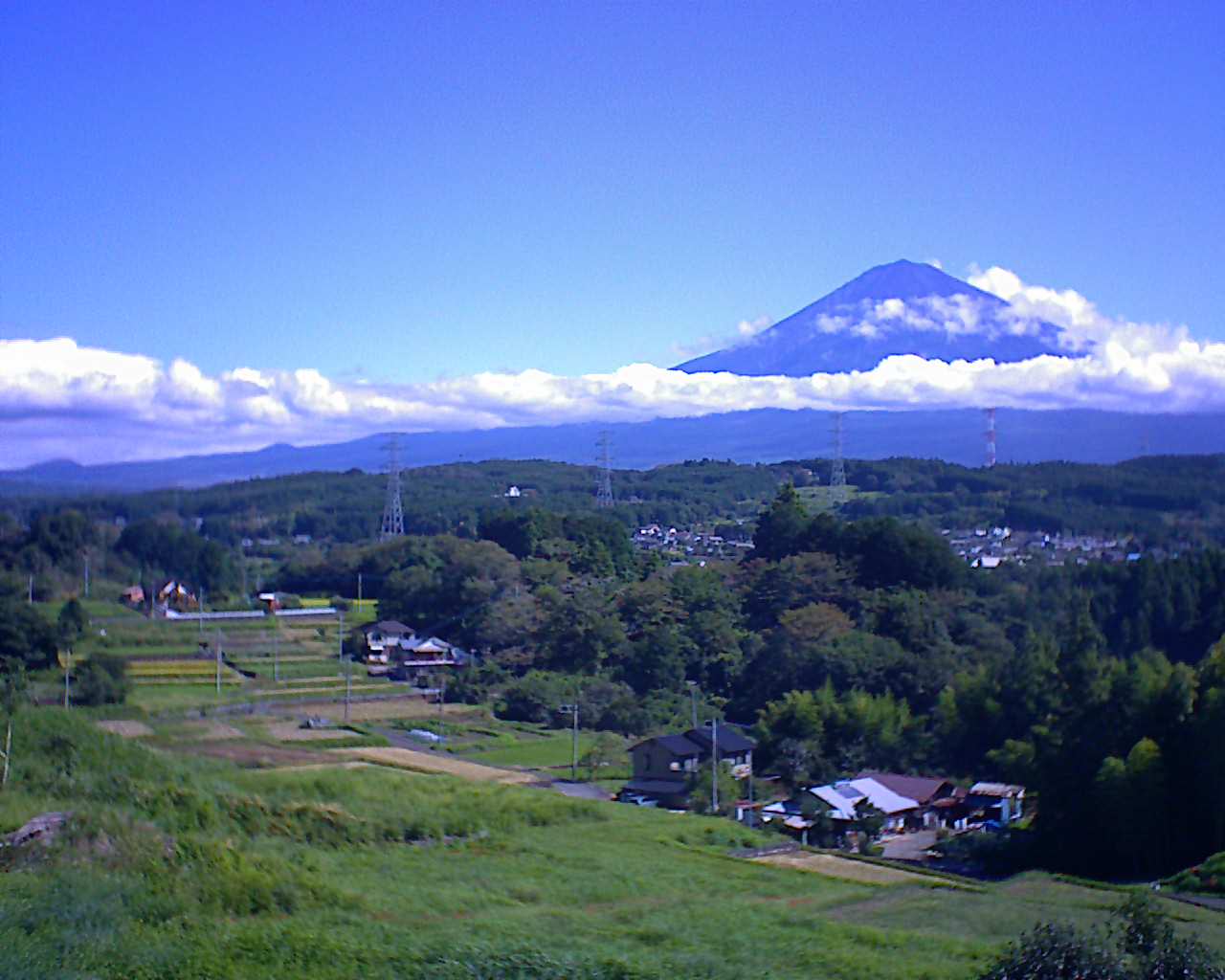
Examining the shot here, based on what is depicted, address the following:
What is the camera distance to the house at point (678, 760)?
15.5 meters

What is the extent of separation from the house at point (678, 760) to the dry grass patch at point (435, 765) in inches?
60.9

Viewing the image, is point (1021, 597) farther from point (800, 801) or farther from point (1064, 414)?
point (1064, 414)

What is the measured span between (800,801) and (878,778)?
1.61m

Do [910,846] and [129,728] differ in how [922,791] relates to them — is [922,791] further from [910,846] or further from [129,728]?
[129,728]

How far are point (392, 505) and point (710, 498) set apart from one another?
36.0 ft

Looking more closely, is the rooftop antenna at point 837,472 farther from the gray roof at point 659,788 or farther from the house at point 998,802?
the gray roof at point 659,788

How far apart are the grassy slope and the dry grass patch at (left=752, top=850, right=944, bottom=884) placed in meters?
0.34

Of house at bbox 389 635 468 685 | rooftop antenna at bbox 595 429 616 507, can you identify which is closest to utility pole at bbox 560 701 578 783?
house at bbox 389 635 468 685

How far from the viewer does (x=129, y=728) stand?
1504cm

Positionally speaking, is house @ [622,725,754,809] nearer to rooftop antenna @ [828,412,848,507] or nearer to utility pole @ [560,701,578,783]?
utility pole @ [560,701,578,783]

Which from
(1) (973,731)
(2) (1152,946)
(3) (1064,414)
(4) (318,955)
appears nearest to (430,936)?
(4) (318,955)

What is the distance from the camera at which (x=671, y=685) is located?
851 inches

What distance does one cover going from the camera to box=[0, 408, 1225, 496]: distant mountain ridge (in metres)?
23.6

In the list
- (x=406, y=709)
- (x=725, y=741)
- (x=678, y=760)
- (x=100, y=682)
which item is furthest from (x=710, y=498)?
(x=100, y=682)
